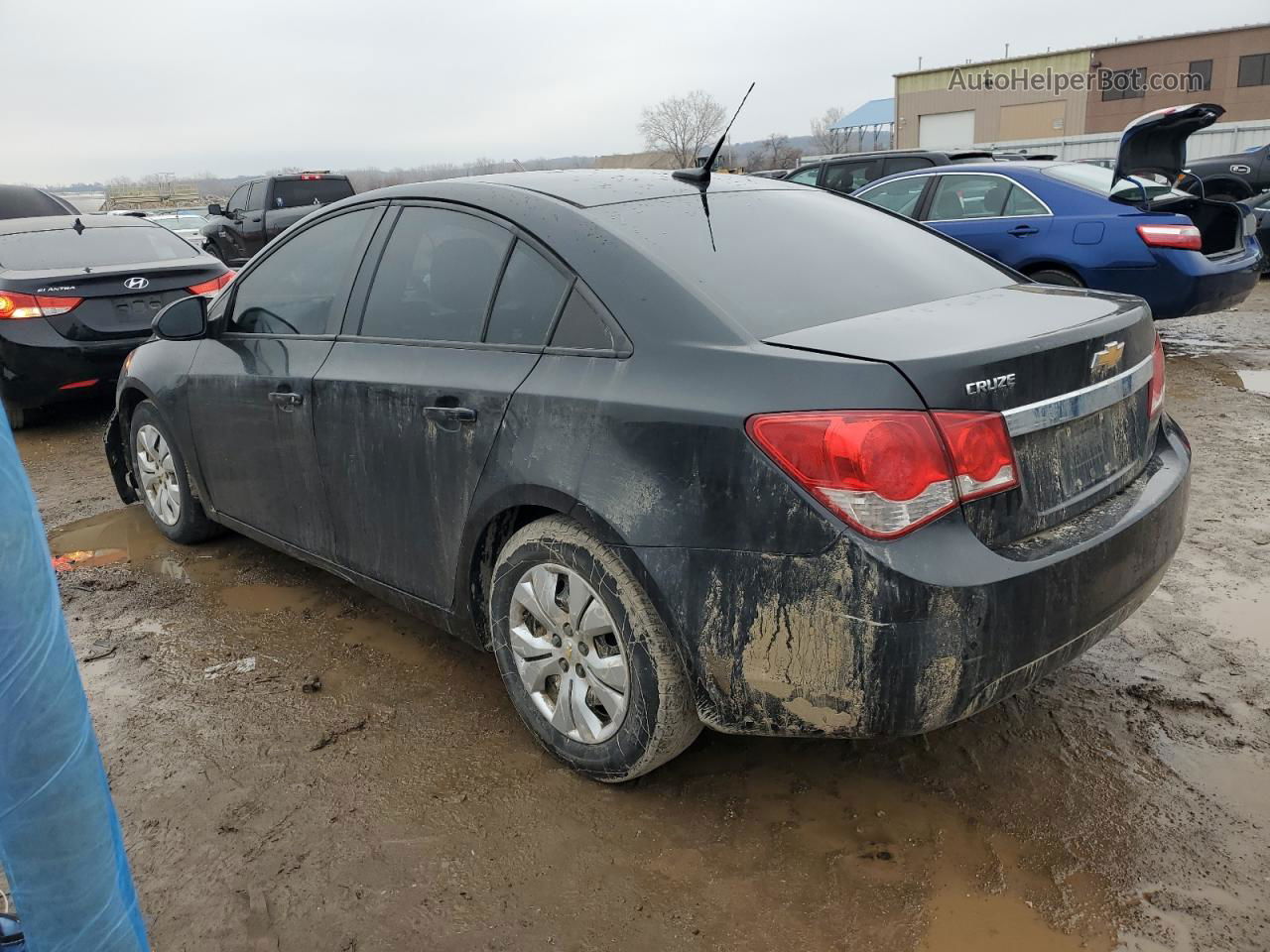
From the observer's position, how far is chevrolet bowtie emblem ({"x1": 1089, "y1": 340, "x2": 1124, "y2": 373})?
7.80 feet

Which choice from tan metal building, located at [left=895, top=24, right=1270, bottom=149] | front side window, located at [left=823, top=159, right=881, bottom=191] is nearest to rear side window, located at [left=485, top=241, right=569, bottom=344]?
front side window, located at [left=823, top=159, right=881, bottom=191]

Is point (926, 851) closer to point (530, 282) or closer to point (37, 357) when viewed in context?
point (530, 282)

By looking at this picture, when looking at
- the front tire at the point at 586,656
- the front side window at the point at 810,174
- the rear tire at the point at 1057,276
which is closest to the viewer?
the front tire at the point at 586,656

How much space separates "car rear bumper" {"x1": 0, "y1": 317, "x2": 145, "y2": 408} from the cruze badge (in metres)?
6.32

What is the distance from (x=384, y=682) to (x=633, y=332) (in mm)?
1602

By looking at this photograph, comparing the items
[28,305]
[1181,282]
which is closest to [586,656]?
[28,305]

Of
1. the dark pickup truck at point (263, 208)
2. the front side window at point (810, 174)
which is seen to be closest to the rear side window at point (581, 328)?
the front side window at point (810, 174)

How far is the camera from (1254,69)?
42.5 metres

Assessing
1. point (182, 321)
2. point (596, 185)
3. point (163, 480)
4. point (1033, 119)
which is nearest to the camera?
point (596, 185)

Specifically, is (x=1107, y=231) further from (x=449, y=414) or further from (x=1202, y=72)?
(x=1202, y=72)

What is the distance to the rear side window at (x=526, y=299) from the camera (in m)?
2.66

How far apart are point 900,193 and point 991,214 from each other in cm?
132

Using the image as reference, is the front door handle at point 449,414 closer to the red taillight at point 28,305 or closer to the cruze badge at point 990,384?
the cruze badge at point 990,384

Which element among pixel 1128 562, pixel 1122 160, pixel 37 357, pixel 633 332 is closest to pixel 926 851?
pixel 1128 562
